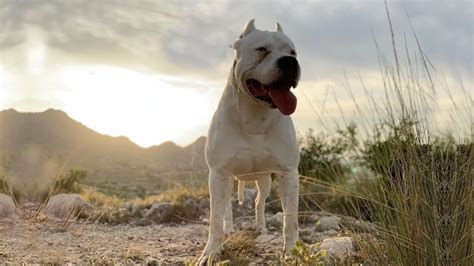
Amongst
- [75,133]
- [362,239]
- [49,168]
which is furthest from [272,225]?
[75,133]

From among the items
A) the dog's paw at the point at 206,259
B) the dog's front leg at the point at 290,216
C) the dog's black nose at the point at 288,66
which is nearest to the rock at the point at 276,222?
the dog's front leg at the point at 290,216

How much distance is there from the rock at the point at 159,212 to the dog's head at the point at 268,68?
5494 mm

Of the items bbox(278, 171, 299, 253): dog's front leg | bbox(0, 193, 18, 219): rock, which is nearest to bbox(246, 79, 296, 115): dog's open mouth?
bbox(278, 171, 299, 253): dog's front leg

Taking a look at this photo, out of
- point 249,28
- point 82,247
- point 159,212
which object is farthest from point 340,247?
point 159,212

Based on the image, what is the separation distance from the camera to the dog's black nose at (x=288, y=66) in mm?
4391

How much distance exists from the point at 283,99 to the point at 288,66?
0.91 feet

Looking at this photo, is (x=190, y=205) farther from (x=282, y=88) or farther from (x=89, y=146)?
(x=89, y=146)

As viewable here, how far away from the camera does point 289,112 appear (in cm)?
450

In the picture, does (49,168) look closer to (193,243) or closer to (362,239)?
(193,243)

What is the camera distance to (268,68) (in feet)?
14.6

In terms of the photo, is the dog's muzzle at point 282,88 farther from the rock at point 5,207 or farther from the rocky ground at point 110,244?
the rock at point 5,207

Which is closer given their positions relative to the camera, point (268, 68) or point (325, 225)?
point (268, 68)

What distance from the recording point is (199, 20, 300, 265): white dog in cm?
462

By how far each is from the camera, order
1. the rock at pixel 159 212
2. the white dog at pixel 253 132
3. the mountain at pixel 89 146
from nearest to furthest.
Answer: the white dog at pixel 253 132 < the rock at pixel 159 212 < the mountain at pixel 89 146
